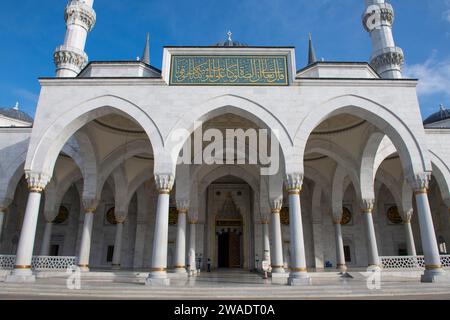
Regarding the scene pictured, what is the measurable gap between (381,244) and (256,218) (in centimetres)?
619

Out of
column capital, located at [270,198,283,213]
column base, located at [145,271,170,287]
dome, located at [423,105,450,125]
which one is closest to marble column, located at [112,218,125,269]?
column capital, located at [270,198,283,213]

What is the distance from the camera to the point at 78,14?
39.8ft

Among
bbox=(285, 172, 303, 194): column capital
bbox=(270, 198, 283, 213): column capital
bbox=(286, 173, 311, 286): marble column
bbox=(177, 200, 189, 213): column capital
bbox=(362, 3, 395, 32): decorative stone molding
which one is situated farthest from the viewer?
bbox=(362, 3, 395, 32): decorative stone molding

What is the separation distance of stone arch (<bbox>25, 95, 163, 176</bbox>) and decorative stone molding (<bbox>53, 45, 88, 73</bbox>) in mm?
5547

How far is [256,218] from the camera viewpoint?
14086mm

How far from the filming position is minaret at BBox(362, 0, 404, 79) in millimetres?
12719

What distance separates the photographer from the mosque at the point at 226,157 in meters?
7.28

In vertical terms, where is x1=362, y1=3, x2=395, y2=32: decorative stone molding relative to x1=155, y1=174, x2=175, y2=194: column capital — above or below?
above

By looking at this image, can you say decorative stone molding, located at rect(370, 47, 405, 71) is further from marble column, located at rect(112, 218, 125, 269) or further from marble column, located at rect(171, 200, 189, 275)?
marble column, located at rect(112, 218, 125, 269)

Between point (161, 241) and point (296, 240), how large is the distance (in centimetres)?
288

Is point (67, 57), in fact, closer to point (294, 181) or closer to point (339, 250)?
point (294, 181)

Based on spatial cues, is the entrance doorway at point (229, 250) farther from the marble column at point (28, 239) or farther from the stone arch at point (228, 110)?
the marble column at point (28, 239)
